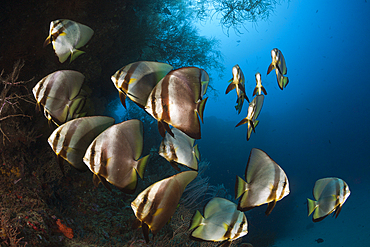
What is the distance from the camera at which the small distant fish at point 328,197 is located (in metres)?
2.45

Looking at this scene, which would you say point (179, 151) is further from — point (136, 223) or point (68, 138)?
point (68, 138)

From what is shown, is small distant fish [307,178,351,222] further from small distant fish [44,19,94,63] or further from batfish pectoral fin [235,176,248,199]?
small distant fish [44,19,94,63]

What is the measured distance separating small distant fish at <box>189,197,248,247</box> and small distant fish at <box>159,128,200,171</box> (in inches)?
17.8

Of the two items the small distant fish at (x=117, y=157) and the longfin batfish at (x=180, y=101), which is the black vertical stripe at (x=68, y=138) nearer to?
the small distant fish at (x=117, y=157)

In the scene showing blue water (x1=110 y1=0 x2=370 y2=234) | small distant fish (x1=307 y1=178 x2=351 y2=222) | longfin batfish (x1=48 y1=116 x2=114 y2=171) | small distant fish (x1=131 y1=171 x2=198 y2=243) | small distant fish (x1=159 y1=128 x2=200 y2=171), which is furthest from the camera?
blue water (x1=110 y1=0 x2=370 y2=234)

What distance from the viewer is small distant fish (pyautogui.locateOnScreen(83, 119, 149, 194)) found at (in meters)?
1.31

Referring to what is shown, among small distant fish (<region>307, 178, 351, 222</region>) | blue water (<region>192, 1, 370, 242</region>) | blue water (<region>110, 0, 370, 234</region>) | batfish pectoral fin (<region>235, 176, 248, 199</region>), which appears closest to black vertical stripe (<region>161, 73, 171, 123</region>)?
batfish pectoral fin (<region>235, 176, 248, 199</region>)

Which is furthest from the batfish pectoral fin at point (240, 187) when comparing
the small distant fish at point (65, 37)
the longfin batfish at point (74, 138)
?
the small distant fish at point (65, 37)

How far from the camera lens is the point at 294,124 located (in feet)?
141

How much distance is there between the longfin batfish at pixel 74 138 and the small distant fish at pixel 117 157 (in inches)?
9.3

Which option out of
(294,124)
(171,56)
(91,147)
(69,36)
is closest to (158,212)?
(91,147)

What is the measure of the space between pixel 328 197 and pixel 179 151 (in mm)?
2260

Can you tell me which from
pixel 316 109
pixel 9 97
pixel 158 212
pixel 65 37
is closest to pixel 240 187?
pixel 158 212

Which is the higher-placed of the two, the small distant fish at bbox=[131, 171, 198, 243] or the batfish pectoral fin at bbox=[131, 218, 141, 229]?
the small distant fish at bbox=[131, 171, 198, 243]
